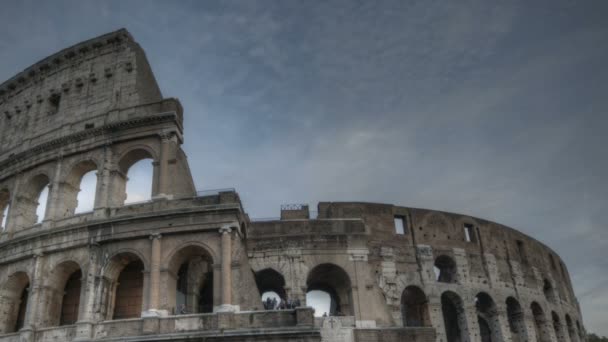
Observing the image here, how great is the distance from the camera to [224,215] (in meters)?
16.3

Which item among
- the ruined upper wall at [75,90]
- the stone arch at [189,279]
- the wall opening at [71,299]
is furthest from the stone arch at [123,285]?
the ruined upper wall at [75,90]

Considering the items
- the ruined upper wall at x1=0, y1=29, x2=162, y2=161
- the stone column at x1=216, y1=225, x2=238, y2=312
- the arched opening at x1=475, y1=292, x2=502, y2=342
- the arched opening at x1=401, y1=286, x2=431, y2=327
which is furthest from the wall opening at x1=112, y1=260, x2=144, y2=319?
the arched opening at x1=475, y1=292, x2=502, y2=342

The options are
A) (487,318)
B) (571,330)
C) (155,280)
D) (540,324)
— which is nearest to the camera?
(155,280)

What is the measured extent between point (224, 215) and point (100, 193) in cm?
496

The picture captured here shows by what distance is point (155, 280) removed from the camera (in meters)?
15.9

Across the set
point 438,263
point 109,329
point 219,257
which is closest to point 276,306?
point 219,257

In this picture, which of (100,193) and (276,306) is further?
(100,193)

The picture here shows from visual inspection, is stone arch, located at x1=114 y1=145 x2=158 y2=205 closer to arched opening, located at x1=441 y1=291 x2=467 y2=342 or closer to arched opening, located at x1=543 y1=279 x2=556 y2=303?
arched opening, located at x1=441 y1=291 x2=467 y2=342

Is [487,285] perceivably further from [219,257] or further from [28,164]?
[28,164]

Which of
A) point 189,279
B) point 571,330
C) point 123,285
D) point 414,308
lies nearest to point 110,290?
point 123,285

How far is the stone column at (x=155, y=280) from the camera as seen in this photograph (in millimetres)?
15336

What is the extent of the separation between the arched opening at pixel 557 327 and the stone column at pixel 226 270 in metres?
19.4

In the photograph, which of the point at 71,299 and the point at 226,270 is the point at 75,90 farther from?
the point at 226,270

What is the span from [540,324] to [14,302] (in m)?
23.3
